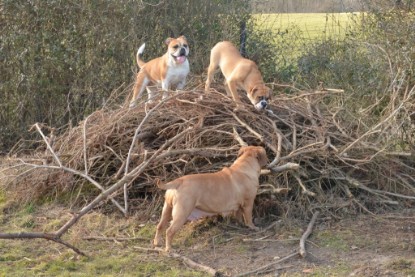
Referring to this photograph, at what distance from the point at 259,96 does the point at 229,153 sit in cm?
95

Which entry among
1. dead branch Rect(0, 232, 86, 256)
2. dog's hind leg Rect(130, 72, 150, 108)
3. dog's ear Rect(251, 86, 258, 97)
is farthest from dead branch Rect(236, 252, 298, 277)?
dog's hind leg Rect(130, 72, 150, 108)

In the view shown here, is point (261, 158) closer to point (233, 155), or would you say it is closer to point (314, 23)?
point (233, 155)

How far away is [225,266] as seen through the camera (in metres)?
6.75

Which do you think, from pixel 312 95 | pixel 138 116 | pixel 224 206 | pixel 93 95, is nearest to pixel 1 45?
pixel 93 95

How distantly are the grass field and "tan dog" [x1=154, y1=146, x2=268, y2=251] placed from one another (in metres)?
5.94

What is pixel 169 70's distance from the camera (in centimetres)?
1088

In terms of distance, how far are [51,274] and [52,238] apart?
0.36 m

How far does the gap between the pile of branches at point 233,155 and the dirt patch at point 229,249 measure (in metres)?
0.32

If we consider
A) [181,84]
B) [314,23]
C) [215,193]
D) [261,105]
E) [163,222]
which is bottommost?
[163,222]

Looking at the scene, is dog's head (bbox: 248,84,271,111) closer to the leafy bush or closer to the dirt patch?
the dirt patch

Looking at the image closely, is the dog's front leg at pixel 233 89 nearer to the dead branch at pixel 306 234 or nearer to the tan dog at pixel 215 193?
the tan dog at pixel 215 193

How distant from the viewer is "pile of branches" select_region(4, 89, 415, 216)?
8094 mm

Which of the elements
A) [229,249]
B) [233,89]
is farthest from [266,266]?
[233,89]

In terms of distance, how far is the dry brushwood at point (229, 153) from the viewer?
813 cm
